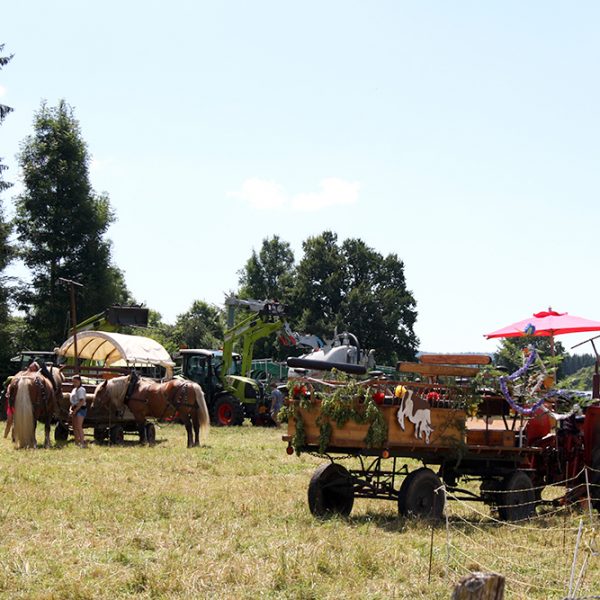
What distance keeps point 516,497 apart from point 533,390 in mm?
1314

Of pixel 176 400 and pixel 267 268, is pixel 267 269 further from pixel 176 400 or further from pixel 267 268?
pixel 176 400

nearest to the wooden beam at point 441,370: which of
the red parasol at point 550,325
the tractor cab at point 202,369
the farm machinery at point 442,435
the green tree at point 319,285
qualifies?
the farm machinery at point 442,435

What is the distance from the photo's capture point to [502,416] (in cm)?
1176

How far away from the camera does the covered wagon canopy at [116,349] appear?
26359 millimetres

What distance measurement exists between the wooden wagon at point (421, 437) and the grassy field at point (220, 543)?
0.38 m

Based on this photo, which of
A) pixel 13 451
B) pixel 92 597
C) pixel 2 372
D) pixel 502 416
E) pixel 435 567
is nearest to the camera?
pixel 92 597

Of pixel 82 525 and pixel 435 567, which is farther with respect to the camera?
pixel 82 525

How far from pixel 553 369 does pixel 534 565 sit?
13.3 feet

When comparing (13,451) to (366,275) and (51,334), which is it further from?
(366,275)

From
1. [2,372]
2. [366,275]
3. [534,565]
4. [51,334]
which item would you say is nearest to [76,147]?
[51,334]

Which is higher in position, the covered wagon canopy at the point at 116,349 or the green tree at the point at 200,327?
the green tree at the point at 200,327

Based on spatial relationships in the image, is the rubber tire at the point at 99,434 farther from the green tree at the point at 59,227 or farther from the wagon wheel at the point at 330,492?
the green tree at the point at 59,227

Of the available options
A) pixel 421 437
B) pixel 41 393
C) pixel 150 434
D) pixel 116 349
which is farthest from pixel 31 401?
pixel 421 437

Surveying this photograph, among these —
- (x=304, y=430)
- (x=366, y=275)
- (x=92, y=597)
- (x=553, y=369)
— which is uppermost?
(x=366, y=275)
